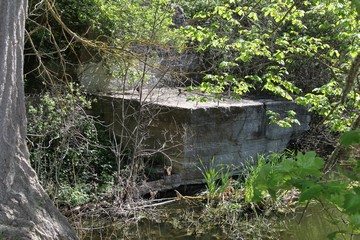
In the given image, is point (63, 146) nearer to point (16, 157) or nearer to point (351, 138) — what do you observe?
point (16, 157)

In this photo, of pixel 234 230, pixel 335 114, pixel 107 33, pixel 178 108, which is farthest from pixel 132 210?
pixel 107 33

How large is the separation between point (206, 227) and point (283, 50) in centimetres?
272

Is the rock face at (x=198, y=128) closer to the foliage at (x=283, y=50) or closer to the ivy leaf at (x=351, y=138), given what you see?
the foliage at (x=283, y=50)

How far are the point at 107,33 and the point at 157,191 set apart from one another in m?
3.14

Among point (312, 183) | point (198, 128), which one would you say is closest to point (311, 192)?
point (312, 183)

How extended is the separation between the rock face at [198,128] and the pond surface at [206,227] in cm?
120

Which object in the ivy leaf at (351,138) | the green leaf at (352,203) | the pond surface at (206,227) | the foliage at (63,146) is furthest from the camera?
the foliage at (63,146)

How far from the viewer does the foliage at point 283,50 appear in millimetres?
6090

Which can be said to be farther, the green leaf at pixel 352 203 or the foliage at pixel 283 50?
the foliage at pixel 283 50

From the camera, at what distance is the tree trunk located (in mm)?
3867

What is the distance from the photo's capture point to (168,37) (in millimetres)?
8922

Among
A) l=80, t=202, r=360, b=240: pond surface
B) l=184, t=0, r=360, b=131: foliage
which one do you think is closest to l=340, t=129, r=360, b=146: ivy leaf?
l=184, t=0, r=360, b=131: foliage

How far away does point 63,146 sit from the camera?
668 cm

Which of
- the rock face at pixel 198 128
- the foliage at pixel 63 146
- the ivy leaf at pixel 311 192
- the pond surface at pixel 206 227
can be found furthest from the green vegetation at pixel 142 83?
the ivy leaf at pixel 311 192
